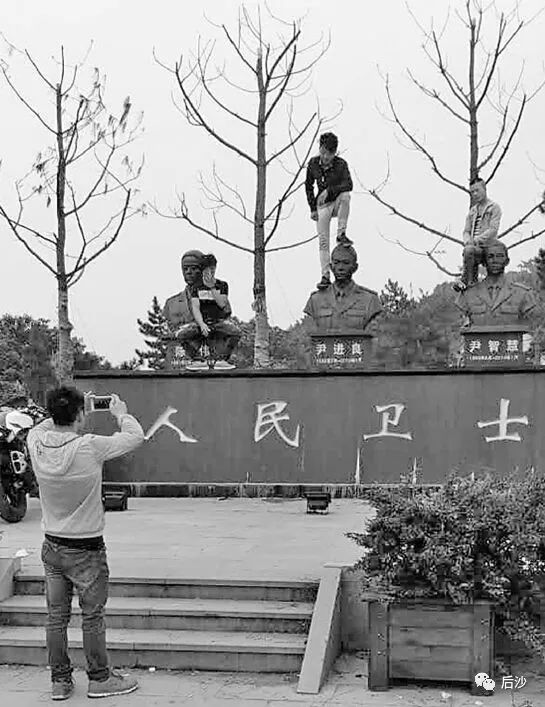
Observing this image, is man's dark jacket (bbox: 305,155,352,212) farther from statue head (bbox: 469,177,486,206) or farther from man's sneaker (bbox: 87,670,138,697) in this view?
man's sneaker (bbox: 87,670,138,697)

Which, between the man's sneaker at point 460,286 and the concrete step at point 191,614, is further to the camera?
the man's sneaker at point 460,286

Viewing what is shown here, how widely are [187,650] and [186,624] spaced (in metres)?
0.27

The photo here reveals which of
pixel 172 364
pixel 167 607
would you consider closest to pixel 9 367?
pixel 172 364

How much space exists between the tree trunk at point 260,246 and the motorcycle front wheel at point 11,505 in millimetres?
6115

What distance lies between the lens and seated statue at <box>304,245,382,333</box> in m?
10.9

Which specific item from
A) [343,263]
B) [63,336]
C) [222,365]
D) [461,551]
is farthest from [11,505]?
[63,336]

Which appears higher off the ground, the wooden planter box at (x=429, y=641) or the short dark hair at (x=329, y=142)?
the short dark hair at (x=329, y=142)

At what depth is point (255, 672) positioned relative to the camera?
16.1 ft

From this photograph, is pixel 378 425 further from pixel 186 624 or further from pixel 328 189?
pixel 186 624

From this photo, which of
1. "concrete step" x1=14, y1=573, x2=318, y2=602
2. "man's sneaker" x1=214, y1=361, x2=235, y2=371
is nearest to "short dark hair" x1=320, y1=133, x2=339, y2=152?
"man's sneaker" x1=214, y1=361, x2=235, y2=371

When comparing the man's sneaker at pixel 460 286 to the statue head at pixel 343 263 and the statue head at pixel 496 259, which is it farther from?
the statue head at pixel 343 263

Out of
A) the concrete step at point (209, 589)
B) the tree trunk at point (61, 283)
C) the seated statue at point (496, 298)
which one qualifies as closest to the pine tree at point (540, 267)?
the tree trunk at point (61, 283)

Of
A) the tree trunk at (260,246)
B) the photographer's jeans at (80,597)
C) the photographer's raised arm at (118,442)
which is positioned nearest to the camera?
the photographer's jeans at (80,597)

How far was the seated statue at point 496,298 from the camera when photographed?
35.3ft
